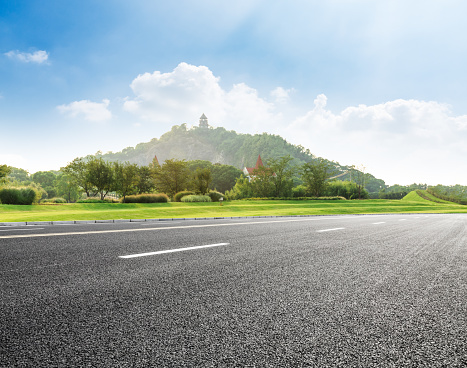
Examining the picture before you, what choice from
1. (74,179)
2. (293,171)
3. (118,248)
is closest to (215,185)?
(293,171)

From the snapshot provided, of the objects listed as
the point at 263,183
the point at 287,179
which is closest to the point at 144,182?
the point at 263,183

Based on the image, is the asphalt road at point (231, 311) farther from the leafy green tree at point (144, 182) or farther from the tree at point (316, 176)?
the tree at point (316, 176)

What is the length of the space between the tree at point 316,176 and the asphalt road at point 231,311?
45004 millimetres

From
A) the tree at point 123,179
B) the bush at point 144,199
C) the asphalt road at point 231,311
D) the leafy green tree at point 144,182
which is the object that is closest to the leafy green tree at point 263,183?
the leafy green tree at point 144,182

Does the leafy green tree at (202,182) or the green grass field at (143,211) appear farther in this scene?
the leafy green tree at (202,182)

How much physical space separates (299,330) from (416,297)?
4.97 ft

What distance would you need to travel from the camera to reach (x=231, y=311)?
244 cm

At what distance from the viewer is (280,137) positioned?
509 ft

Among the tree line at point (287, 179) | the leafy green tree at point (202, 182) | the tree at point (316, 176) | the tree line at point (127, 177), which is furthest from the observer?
the tree line at point (287, 179)

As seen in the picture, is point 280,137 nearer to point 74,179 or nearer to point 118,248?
point 74,179

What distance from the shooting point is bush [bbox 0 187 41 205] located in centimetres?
2711

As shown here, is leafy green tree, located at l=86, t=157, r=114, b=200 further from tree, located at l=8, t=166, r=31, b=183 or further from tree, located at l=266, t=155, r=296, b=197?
tree, located at l=8, t=166, r=31, b=183

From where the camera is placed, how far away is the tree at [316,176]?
159 feet

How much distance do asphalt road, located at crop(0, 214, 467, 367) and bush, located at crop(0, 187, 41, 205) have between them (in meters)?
27.4
